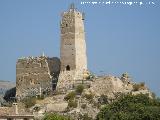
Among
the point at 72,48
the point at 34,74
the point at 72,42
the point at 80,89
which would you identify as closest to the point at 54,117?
the point at 80,89

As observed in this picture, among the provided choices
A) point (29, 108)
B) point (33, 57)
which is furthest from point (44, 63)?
point (29, 108)

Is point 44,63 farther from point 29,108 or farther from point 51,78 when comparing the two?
point 29,108

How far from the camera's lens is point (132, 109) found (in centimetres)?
8788

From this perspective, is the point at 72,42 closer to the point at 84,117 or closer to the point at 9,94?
the point at 84,117

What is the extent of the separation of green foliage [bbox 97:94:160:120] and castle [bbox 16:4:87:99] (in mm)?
10562

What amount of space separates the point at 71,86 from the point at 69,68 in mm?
2543

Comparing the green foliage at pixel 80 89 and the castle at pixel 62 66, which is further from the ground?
the castle at pixel 62 66

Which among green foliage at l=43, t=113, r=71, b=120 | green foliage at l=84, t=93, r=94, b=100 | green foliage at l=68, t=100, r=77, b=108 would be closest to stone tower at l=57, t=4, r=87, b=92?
green foliage at l=84, t=93, r=94, b=100

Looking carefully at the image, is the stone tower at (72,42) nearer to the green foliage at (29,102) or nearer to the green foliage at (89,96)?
the green foliage at (29,102)

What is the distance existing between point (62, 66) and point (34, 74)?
4.39 meters

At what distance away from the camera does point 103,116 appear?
8750cm

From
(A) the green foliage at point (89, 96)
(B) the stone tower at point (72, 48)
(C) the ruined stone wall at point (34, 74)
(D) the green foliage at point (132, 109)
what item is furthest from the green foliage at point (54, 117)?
(C) the ruined stone wall at point (34, 74)

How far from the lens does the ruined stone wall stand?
103 metres

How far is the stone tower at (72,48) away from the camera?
100750 mm
